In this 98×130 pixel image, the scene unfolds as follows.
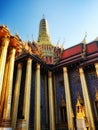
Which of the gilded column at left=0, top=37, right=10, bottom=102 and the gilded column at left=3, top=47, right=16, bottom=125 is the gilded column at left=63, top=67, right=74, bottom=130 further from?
the gilded column at left=0, top=37, right=10, bottom=102

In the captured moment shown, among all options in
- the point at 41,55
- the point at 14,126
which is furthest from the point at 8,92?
the point at 41,55

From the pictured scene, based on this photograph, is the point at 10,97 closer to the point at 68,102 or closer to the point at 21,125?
the point at 21,125

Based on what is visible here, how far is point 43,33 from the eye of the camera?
2472 cm

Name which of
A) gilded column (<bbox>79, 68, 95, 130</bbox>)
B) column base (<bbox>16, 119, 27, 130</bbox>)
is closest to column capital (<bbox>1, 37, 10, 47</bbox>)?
column base (<bbox>16, 119, 27, 130</bbox>)

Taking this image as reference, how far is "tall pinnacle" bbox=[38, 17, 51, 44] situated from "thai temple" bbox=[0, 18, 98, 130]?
16.9 ft

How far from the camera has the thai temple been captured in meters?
9.74

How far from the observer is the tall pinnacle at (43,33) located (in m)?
22.4

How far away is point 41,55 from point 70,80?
5445 mm

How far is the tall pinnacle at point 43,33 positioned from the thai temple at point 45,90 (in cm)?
516

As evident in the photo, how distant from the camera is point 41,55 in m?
18.0

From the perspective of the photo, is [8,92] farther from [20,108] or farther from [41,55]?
[41,55]

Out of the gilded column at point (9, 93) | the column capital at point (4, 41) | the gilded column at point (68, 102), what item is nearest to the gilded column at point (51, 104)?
the gilded column at point (68, 102)

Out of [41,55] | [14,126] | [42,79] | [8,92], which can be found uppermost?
[41,55]

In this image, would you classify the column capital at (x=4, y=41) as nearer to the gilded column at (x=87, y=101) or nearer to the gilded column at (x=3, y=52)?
the gilded column at (x=3, y=52)
